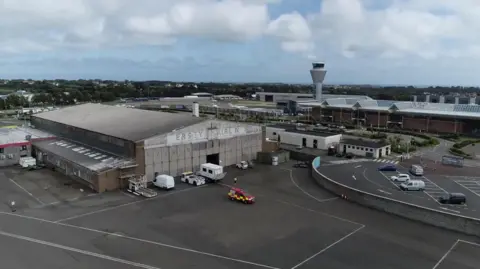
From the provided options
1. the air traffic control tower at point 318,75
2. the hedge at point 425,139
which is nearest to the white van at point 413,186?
the hedge at point 425,139

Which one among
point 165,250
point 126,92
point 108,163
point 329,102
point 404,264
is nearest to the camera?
point 404,264

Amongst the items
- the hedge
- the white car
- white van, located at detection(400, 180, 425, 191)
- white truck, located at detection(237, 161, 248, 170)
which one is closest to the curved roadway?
white van, located at detection(400, 180, 425, 191)

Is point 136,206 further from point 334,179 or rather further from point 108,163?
point 334,179

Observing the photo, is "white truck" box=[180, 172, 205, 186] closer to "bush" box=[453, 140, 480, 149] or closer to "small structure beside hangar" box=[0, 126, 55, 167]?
"small structure beside hangar" box=[0, 126, 55, 167]

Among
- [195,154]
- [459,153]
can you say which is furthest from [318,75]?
[195,154]

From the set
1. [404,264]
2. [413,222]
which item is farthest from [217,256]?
[413,222]
